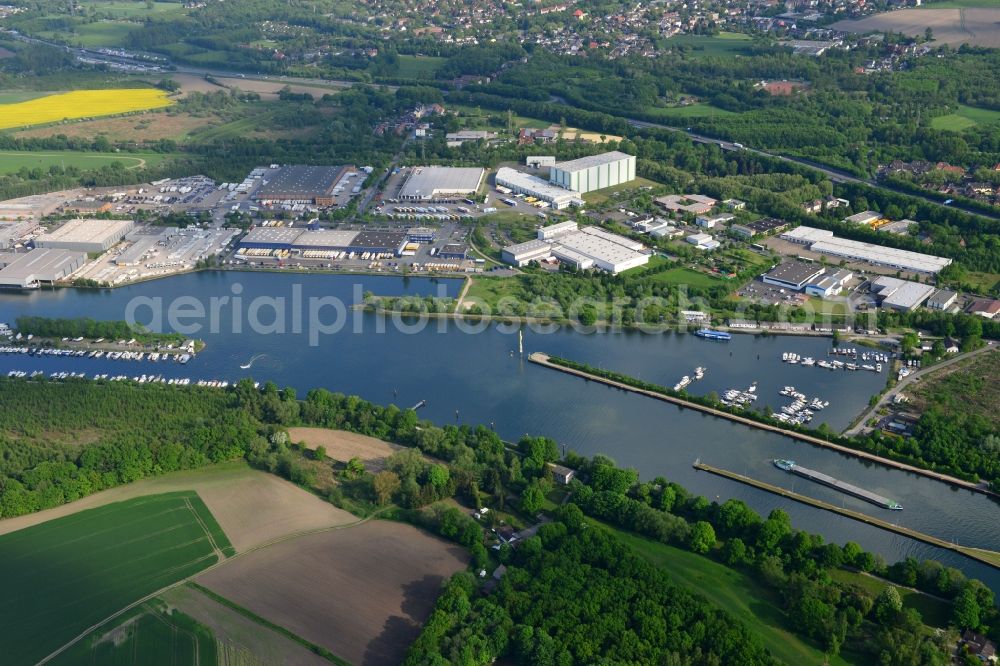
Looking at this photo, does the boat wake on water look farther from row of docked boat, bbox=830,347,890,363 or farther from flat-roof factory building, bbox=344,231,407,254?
row of docked boat, bbox=830,347,890,363

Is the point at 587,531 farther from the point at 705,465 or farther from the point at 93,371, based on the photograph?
the point at 93,371

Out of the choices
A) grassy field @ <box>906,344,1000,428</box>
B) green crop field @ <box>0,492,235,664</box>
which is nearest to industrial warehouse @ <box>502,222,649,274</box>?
grassy field @ <box>906,344,1000,428</box>

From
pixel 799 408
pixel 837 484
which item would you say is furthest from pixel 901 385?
pixel 837 484

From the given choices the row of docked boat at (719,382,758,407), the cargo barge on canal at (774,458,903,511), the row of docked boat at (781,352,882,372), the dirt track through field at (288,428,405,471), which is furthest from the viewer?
the row of docked boat at (781,352,882,372)

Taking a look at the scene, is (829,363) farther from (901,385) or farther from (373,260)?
(373,260)

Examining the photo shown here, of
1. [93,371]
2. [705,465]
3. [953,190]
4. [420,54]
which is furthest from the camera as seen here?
[420,54]

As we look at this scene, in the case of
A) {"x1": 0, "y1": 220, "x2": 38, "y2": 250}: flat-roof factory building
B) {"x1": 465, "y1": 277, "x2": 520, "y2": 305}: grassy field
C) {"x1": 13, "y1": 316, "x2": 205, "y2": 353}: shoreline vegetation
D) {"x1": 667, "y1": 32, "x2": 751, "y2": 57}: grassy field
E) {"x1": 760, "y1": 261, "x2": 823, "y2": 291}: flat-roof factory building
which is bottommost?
{"x1": 13, "y1": 316, "x2": 205, "y2": 353}: shoreline vegetation

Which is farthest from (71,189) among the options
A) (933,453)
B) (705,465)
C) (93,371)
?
(933,453)
